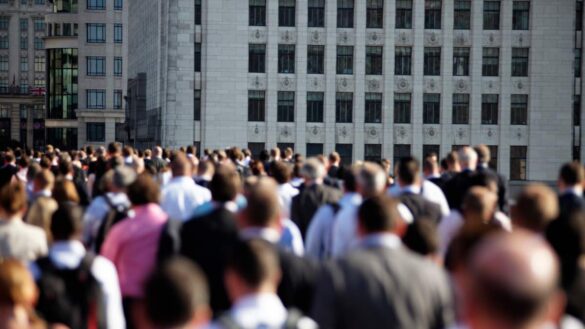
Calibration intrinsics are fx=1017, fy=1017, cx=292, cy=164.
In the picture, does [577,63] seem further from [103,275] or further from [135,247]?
[103,275]

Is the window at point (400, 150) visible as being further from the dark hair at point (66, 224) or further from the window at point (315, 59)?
the dark hair at point (66, 224)

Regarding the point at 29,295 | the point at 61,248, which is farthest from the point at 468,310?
the point at 61,248

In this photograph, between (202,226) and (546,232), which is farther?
(202,226)

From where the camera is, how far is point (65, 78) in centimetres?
11331

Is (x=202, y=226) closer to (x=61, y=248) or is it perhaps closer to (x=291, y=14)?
(x=61, y=248)

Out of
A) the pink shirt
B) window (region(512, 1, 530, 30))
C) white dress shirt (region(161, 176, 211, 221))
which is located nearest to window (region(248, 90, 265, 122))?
window (region(512, 1, 530, 30))

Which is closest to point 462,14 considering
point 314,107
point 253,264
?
point 314,107

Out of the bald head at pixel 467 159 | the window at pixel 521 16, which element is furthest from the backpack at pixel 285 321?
the window at pixel 521 16

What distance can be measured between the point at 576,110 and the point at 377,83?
11853 mm

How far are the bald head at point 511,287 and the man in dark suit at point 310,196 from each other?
9612mm

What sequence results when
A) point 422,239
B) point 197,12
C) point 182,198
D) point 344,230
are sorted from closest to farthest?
point 422,239, point 344,230, point 182,198, point 197,12

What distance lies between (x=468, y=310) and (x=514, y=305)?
0.23 meters

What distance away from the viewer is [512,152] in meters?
58.0

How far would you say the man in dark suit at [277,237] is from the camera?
25.1 ft
